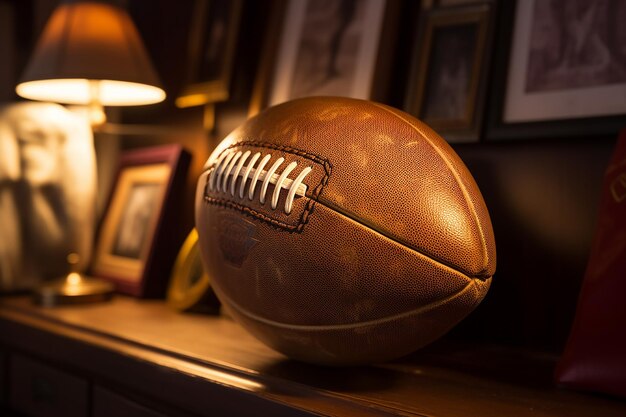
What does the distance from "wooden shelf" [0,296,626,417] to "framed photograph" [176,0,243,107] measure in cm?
49

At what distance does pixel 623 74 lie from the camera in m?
0.83

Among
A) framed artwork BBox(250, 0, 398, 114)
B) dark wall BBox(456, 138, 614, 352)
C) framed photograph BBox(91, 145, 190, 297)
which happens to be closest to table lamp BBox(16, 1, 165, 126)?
framed photograph BBox(91, 145, 190, 297)

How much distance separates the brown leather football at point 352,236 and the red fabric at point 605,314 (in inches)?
5.4

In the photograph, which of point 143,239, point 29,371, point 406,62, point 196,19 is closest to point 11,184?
point 143,239

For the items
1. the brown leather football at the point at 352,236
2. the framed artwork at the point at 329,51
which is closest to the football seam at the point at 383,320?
the brown leather football at the point at 352,236

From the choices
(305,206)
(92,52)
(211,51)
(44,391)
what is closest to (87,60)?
(92,52)

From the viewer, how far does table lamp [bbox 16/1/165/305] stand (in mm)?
1192

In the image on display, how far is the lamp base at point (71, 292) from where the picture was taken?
1.17 m

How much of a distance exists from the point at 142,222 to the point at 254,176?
73cm

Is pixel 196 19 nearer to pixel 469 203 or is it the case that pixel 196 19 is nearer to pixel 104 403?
pixel 104 403

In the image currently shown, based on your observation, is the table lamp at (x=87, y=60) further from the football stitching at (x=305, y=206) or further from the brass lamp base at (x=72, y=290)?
the football stitching at (x=305, y=206)

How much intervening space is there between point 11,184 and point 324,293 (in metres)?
0.87

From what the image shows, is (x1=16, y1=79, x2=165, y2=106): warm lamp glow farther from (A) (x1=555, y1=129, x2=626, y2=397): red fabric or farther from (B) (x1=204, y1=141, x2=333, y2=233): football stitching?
(A) (x1=555, y1=129, x2=626, y2=397): red fabric

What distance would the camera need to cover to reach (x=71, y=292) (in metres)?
1.19
